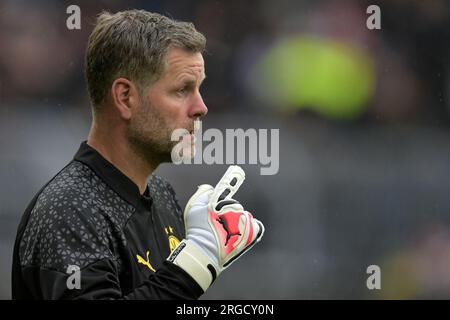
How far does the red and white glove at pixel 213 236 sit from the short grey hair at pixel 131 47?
0.36 m

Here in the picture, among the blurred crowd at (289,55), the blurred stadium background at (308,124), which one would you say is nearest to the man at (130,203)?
the blurred stadium background at (308,124)

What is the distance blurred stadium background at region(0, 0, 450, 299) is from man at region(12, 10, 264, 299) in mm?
2727

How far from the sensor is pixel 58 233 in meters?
2.03

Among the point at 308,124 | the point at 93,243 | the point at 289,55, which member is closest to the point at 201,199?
the point at 93,243

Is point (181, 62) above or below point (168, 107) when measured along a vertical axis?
above

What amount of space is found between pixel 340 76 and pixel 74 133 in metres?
1.75

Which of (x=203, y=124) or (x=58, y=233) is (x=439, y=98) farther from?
(x=58, y=233)

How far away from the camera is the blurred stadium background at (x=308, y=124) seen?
5133 mm

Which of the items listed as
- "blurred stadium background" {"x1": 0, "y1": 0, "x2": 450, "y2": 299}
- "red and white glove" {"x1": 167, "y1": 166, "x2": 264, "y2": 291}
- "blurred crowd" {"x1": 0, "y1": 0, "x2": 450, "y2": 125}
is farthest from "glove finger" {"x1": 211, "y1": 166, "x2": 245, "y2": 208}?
"blurred crowd" {"x1": 0, "y1": 0, "x2": 450, "y2": 125}

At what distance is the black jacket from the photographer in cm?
201

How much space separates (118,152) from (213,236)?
38 centimetres

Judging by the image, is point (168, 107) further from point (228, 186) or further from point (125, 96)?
point (228, 186)

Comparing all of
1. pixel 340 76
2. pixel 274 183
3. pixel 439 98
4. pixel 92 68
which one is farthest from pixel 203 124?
pixel 92 68

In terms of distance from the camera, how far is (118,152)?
2.32m
